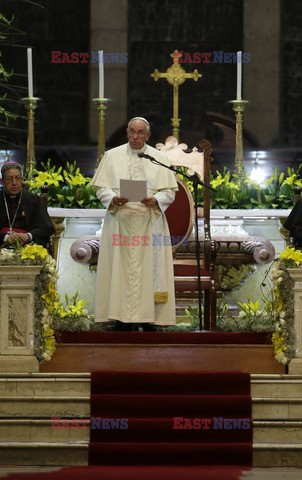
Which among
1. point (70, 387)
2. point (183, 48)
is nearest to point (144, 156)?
point (70, 387)

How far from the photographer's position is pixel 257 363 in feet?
37.1

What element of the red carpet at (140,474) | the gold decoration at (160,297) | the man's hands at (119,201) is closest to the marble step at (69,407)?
the red carpet at (140,474)

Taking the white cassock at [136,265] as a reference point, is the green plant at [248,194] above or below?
above

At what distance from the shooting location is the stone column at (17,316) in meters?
11.0

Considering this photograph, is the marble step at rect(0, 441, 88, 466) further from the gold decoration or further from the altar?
the altar

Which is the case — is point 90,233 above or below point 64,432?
above

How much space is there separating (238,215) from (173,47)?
4.02 m

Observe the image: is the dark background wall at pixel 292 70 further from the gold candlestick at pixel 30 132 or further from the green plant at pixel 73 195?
the gold candlestick at pixel 30 132

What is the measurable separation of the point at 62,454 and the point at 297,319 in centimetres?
201

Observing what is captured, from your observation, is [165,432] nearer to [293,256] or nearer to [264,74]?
[293,256]

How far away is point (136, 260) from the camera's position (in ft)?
38.9

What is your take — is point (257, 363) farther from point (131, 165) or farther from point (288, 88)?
point (288, 88)

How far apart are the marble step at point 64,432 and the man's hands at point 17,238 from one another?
A: 5.65 ft

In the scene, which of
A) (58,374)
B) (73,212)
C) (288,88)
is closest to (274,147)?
(288,88)
